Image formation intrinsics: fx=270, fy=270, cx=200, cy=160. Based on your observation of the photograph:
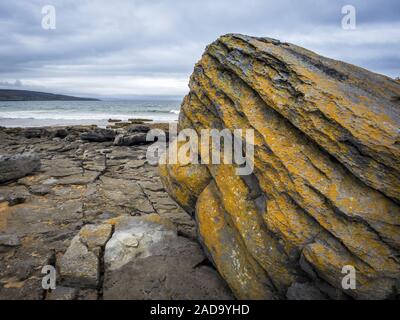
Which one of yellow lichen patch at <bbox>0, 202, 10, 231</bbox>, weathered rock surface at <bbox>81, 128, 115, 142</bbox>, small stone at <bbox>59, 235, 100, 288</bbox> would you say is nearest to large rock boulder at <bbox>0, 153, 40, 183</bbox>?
yellow lichen patch at <bbox>0, 202, 10, 231</bbox>

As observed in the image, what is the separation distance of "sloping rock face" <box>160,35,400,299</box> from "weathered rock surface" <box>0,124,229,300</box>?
913mm

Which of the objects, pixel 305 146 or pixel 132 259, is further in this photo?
pixel 132 259

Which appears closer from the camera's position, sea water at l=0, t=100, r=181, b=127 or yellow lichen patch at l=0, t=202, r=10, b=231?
yellow lichen patch at l=0, t=202, r=10, b=231

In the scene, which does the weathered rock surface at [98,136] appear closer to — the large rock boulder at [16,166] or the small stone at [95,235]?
the large rock boulder at [16,166]

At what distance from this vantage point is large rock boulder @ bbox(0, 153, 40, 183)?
24.3 ft

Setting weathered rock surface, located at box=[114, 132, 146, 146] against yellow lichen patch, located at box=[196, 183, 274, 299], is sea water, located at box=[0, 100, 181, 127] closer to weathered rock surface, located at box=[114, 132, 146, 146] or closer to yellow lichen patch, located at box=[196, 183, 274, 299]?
weathered rock surface, located at box=[114, 132, 146, 146]

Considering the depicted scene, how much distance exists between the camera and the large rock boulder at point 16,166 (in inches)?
292

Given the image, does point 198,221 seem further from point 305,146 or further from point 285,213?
point 305,146

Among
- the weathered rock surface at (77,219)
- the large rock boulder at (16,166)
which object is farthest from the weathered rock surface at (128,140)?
the large rock boulder at (16,166)

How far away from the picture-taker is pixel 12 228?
504 centimetres

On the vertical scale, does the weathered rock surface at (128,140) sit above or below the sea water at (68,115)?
below

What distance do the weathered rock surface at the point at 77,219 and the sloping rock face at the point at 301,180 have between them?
913mm
